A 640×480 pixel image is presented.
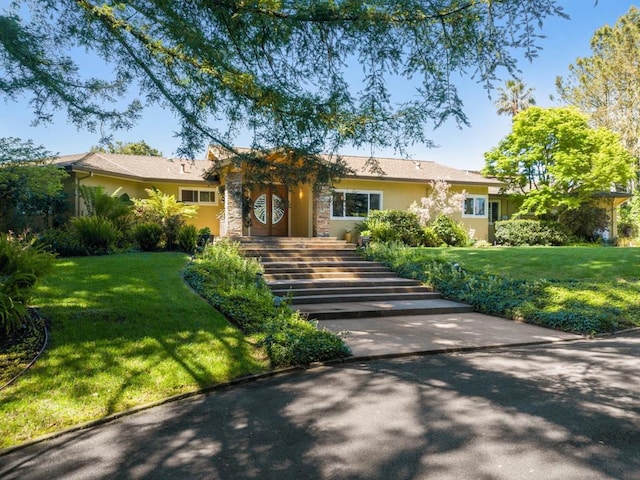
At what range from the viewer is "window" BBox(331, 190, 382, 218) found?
62.7 ft

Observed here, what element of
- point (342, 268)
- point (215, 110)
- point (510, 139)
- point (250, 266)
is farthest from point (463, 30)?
point (510, 139)

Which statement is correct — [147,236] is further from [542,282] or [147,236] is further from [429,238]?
[429,238]

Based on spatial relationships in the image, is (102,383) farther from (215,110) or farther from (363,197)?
(363,197)

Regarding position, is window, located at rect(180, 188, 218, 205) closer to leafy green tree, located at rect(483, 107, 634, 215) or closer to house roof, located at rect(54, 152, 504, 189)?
house roof, located at rect(54, 152, 504, 189)

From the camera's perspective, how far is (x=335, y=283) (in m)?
10.9

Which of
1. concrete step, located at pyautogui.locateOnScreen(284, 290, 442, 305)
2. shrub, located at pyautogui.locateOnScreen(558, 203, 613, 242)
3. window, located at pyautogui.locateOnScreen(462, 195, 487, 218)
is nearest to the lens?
concrete step, located at pyautogui.locateOnScreen(284, 290, 442, 305)

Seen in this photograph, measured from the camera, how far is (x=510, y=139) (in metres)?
23.7

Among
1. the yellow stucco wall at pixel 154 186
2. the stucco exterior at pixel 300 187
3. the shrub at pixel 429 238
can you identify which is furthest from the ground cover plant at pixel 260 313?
the shrub at pixel 429 238

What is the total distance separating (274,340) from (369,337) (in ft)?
6.06

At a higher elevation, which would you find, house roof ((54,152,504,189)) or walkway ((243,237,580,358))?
house roof ((54,152,504,189))

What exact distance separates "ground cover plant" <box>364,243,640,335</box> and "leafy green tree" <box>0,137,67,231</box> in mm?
10409

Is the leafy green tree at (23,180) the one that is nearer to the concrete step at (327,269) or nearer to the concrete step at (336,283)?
the concrete step at (327,269)

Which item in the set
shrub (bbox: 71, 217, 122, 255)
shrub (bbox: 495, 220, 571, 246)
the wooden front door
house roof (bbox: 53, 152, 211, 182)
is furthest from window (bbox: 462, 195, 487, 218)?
shrub (bbox: 71, 217, 122, 255)

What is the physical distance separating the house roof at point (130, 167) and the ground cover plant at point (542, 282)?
968 centimetres
